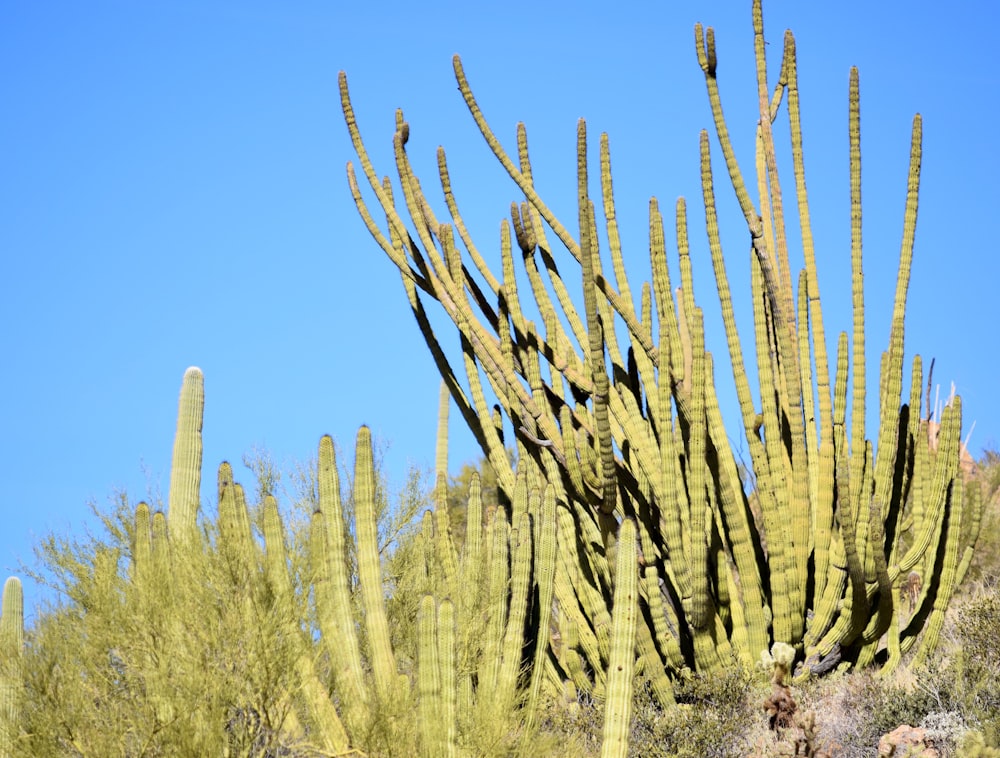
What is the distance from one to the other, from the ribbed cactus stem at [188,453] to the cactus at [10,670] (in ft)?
4.47

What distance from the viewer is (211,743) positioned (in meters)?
6.65

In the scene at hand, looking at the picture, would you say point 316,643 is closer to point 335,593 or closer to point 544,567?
point 335,593

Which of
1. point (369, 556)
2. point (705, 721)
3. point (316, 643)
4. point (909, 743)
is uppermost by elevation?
point (369, 556)

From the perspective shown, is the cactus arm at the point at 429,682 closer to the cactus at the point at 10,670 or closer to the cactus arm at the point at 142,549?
the cactus arm at the point at 142,549

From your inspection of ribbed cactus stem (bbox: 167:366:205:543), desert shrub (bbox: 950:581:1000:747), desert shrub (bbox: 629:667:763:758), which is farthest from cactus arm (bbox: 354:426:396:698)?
desert shrub (bbox: 950:581:1000:747)

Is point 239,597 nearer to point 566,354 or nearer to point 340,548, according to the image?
point 340,548

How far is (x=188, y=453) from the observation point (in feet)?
32.4

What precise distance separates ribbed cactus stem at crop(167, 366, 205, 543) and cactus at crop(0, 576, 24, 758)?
136 centimetres

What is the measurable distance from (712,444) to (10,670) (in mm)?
4722

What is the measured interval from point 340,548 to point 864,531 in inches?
135

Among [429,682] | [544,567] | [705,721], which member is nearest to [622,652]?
[429,682]

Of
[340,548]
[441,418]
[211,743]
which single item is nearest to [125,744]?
[211,743]

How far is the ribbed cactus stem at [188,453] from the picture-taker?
969 centimetres

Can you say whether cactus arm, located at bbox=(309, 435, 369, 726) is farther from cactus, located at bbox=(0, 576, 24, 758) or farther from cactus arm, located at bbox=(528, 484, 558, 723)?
cactus, located at bbox=(0, 576, 24, 758)
